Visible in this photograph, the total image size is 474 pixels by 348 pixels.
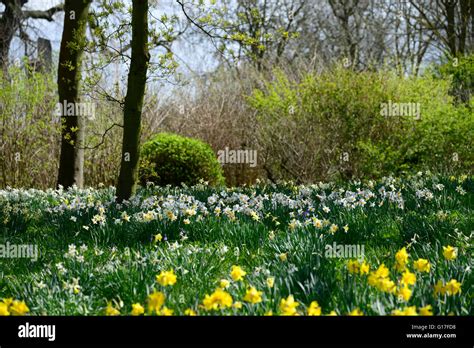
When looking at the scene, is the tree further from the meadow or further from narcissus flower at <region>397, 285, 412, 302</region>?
narcissus flower at <region>397, 285, 412, 302</region>

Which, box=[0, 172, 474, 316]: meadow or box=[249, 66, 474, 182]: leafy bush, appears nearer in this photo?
box=[0, 172, 474, 316]: meadow

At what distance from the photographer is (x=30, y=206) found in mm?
7086

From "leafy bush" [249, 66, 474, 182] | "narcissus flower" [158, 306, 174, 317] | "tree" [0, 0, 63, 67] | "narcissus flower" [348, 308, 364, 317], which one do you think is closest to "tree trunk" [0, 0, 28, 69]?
"tree" [0, 0, 63, 67]

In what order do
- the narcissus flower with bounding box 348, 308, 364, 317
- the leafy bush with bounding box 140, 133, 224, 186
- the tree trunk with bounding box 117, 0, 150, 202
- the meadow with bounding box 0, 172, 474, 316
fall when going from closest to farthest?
the narcissus flower with bounding box 348, 308, 364, 317 < the meadow with bounding box 0, 172, 474, 316 < the tree trunk with bounding box 117, 0, 150, 202 < the leafy bush with bounding box 140, 133, 224, 186

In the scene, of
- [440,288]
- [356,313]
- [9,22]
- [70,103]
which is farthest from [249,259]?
[9,22]

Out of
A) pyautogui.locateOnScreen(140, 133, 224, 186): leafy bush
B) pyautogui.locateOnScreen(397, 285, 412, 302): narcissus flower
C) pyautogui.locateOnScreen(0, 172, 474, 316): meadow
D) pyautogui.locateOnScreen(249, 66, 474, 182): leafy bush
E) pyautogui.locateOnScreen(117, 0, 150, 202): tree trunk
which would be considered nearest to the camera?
pyautogui.locateOnScreen(397, 285, 412, 302): narcissus flower

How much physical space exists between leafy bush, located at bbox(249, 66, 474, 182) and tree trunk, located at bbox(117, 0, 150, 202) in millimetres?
4157

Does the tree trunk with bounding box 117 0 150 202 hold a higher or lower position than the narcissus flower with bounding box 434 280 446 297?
higher

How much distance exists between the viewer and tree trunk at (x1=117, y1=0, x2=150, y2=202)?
6906 mm

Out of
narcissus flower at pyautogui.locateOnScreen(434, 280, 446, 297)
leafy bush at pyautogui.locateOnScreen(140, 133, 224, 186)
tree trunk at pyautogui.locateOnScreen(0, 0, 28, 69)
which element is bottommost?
narcissus flower at pyautogui.locateOnScreen(434, 280, 446, 297)

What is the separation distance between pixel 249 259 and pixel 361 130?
701 cm

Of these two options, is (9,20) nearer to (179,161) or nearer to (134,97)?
(179,161)

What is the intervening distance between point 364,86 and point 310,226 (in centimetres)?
632
